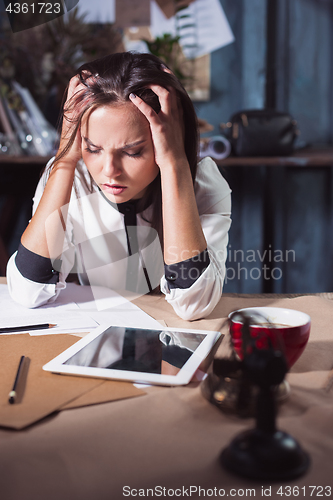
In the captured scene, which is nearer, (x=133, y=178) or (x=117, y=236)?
(x=133, y=178)

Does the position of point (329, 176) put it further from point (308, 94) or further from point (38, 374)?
point (38, 374)

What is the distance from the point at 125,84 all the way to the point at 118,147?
0.15 meters

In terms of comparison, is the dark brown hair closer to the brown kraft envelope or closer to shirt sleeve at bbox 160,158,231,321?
shirt sleeve at bbox 160,158,231,321

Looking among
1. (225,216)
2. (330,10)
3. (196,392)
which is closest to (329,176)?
(330,10)

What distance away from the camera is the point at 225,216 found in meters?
1.07

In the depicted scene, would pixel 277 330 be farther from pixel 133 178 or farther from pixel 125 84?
pixel 125 84

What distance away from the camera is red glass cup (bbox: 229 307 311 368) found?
47 cm

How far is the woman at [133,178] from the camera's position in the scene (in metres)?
0.85

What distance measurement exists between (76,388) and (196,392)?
136 millimetres

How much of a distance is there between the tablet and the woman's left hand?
38 centimetres

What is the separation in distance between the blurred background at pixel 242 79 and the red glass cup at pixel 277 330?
136 cm

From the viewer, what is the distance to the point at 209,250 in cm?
96

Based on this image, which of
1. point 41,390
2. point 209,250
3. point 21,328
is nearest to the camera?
point 41,390

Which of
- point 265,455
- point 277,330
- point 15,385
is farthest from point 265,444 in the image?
point 15,385
